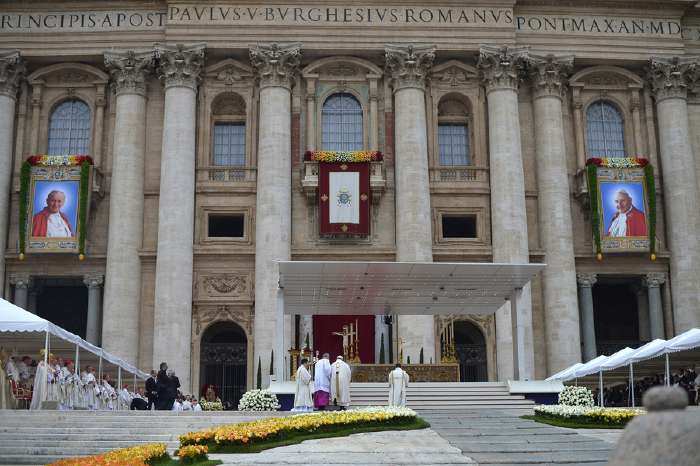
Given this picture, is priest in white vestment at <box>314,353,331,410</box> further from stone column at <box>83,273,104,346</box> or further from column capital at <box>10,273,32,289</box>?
column capital at <box>10,273,32,289</box>

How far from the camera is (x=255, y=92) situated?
42875 mm

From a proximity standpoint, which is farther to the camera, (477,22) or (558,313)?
(477,22)

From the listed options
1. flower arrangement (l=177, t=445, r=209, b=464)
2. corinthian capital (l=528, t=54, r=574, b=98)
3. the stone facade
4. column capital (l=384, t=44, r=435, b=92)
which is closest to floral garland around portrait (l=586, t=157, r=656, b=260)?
the stone facade

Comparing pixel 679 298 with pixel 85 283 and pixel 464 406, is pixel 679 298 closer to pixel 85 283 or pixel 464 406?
pixel 464 406

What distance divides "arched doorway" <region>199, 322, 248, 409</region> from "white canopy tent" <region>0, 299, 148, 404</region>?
16.0 ft

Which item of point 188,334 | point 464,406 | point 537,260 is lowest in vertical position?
point 464,406

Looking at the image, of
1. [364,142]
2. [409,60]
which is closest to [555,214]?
[364,142]

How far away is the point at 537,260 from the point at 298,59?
1419 cm

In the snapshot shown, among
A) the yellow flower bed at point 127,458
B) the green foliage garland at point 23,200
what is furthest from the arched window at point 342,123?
the yellow flower bed at point 127,458

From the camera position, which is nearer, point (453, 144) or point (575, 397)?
point (575, 397)

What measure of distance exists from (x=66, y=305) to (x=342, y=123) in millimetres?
16106

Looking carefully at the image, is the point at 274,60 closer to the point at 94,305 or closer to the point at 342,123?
the point at 342,123

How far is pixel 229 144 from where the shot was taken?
4344cm

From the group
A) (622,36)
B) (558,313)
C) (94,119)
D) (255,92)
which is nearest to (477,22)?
(622,36)
